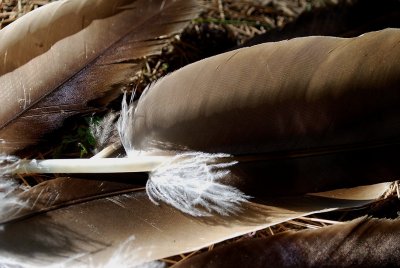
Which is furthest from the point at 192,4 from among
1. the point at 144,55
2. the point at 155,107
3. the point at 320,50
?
the point at 320,50

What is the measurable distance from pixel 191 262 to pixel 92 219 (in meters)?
0.26

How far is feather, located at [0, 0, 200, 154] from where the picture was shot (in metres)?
1.41

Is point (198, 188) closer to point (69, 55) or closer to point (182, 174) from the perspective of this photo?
point (182, 174)

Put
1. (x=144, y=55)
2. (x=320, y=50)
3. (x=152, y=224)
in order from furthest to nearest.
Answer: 1. (x=144, y=55)
2. (x=152, y=224)
3. (x=320, y=50)

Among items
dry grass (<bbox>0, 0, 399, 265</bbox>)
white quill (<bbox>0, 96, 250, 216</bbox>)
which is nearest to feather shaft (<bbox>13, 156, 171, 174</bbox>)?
white quill (<bbox>0, 96, 250, 216</bbox>)

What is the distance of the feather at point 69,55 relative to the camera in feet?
4.63

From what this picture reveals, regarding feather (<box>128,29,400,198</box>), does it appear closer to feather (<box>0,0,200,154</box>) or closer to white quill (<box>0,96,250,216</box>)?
white quill (<box>0,96,250,216</box>)

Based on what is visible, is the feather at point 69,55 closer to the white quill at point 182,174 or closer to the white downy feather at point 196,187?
the white quill at point 182,174

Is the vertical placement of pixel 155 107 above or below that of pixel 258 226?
above

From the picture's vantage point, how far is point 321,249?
132 cm

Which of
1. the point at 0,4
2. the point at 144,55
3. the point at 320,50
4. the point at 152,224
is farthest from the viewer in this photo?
the point at 0,4

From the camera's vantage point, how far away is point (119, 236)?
136cm

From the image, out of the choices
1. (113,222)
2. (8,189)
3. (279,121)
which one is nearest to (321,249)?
(279,121)

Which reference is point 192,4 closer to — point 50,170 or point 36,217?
point 50,170
